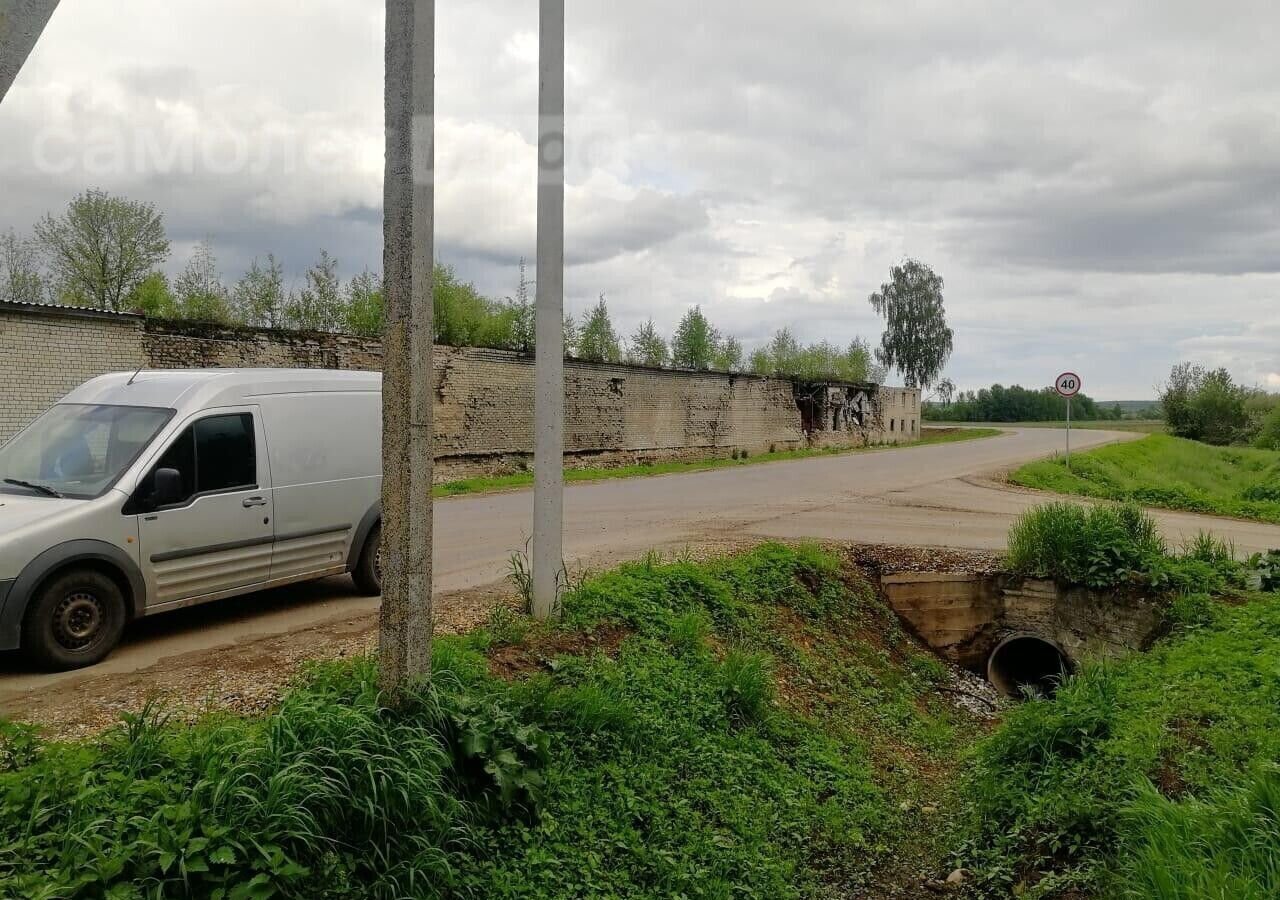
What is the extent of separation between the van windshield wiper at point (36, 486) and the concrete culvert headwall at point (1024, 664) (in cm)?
933

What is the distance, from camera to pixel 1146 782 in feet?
16.4

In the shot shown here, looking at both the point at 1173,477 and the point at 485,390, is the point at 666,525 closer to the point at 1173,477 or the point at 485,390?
the point at 485,390

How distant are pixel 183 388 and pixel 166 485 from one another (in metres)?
0.96

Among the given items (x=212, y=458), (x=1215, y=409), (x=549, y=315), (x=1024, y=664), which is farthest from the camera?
(x=1215, y=409)

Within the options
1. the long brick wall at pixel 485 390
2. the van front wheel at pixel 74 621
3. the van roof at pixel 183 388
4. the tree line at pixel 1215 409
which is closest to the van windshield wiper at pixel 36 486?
the van front wheel at pixel 74 621

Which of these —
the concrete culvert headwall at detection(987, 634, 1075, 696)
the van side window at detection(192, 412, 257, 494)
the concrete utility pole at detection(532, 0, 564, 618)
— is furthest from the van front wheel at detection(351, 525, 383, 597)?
the concrete culvert headwall at detection(987, 634, 1075, 696)

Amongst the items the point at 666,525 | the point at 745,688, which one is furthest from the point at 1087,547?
the point at 666,525

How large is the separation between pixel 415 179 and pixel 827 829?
15.7 feet

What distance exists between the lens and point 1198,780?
16.3 feet

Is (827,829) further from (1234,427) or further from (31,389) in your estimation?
(1234,427)

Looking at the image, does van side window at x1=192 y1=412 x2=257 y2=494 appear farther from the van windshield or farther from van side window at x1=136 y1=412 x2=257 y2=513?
the van windshield

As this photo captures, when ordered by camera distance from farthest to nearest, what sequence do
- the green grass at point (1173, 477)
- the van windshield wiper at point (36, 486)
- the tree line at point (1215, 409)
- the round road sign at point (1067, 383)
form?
the tree line at point (1215, 409) → the round road sign at point (1067, 383) → the green grass at point (1173, 477) → the van windshield wiper at point (36, 486)

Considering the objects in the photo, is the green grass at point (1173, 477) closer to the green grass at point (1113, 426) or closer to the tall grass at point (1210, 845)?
the tall grass at point (1210, 845)

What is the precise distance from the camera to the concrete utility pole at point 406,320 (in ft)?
14.1
